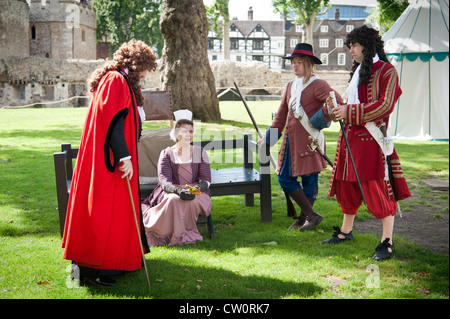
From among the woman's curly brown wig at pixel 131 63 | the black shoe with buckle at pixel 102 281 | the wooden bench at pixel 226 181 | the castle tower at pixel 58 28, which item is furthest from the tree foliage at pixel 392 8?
the castle tower at pixel 58 28

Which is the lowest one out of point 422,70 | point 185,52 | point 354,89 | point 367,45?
point 354,89

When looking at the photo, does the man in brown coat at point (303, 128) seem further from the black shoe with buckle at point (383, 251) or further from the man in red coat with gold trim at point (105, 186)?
the man in red coat with gold trim at point (105, 186)

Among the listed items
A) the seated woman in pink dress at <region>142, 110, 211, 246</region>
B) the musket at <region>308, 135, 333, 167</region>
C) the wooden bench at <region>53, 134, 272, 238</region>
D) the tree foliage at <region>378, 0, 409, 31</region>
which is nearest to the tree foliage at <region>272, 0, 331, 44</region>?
the tree foliage at <region>378, 0, 409, 31</region>

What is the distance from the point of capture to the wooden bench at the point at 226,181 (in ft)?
16.3

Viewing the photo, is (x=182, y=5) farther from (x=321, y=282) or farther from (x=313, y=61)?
(x=321, y=282)

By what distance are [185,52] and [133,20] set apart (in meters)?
28.0

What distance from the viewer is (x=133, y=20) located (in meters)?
40.7

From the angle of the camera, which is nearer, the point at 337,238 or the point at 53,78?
Result: the point at 337,238

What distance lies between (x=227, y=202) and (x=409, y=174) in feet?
11.9

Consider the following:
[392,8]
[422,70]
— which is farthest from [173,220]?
[392,8]

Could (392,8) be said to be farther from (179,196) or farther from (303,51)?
(179,196)

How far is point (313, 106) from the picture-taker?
5168 mm

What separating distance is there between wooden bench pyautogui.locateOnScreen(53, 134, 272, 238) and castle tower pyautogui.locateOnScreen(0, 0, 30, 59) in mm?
40610

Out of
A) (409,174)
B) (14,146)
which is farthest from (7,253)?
(14,146)
